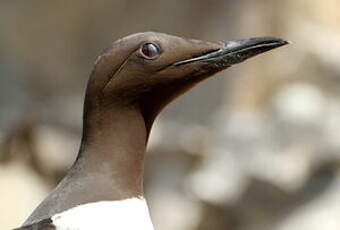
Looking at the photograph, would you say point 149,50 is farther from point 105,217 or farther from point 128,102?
point 105,217

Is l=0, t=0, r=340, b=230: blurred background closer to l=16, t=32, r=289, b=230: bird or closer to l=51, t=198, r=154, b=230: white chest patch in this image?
l=16, t=32, r=289, b=230: bird

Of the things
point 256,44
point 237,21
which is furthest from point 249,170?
point 256,44

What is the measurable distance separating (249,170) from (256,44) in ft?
20.9

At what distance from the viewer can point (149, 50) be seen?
2.82 metres

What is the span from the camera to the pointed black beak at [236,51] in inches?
113

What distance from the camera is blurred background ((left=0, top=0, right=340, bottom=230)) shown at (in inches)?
357

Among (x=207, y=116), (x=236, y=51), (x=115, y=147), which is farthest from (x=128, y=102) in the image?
(x=207, y=116)

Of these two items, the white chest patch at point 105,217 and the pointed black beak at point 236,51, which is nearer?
the white chest patch at point 105,217

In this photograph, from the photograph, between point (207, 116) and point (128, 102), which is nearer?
point (128, 102)

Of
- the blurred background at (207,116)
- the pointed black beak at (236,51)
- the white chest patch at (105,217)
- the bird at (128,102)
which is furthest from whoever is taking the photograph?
the blurred background at (207,116)

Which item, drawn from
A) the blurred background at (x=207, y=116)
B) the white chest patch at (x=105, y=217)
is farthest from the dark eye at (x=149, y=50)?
the blurred background at (x=207, y=116)

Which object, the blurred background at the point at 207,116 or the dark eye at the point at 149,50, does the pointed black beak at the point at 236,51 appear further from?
the blurred background at the point at 207,116

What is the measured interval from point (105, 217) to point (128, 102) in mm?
332

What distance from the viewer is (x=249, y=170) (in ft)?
30.3
